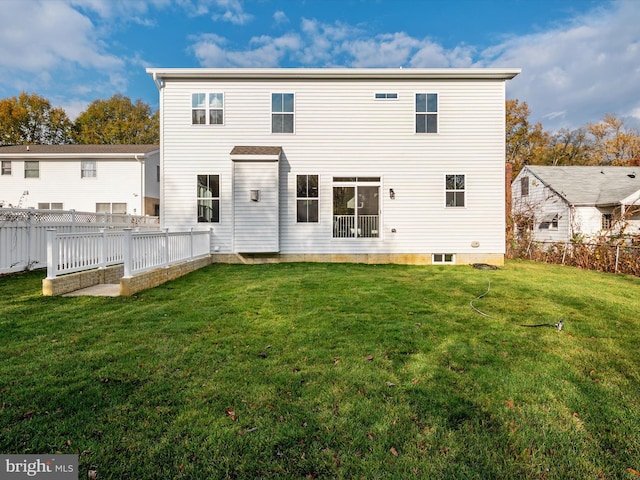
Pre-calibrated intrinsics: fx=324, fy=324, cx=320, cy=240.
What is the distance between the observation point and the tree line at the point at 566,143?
29.9 meters

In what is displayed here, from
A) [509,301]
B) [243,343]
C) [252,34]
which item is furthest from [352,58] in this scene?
[243,343]

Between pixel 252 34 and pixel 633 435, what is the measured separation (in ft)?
61.7

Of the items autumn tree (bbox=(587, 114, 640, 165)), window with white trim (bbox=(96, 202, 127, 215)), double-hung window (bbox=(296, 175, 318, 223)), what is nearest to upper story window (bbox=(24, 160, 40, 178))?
window with white trim (bbox=(96, 202, 127, 215))

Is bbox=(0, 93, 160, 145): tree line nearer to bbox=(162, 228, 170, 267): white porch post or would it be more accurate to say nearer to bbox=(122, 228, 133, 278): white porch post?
bbox=(162, 228, 170, 267): white porch post

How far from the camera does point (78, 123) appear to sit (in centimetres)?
3275

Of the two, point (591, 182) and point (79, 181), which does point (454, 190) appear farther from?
point (79, 181)

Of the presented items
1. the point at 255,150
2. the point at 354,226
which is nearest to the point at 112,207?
the point at 255,150

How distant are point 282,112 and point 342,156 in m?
2.42

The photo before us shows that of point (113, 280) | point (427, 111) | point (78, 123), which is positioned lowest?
point (113, 280)

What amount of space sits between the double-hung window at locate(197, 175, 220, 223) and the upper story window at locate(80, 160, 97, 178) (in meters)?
11.6

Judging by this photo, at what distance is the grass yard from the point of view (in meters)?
1.85

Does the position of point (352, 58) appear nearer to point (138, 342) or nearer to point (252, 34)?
point (252, 34)

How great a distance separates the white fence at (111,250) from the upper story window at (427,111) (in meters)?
8.14

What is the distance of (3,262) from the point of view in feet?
23.5
